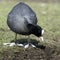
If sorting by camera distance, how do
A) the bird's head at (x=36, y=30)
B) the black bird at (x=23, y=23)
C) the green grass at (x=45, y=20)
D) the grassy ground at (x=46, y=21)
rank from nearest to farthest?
the bird's head at (x=36, y=30) < the black bird at (x=23, y=23) < the grassy ground at (x=46, y=21) < the green grass at (x=45, y=20)

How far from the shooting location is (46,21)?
32.0 feet

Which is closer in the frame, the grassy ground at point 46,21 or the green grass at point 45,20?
the grassy ground at point 46,21

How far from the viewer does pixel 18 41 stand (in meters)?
7.27

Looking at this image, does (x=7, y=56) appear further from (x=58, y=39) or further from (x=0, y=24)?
(x=0, y=24)

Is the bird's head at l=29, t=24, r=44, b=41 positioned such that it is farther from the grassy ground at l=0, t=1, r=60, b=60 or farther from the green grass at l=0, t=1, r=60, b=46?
the green grass at l=0, t=1, r=60, b=46

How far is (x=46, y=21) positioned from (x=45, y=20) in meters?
0.13

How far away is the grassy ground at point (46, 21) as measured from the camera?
746cm

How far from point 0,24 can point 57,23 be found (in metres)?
1.95

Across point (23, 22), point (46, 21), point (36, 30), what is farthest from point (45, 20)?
point (36, 30)

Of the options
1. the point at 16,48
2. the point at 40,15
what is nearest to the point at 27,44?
the point at 16,48

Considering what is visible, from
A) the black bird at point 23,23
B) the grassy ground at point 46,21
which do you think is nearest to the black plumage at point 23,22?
the black bird at point 23,23

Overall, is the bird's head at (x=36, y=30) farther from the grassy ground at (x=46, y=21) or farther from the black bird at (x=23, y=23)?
the grassy ground at (x=46, y=21)

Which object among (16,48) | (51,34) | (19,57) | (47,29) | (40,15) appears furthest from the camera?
(40,15)

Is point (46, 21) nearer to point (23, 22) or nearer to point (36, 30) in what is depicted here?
point (23, 22)
